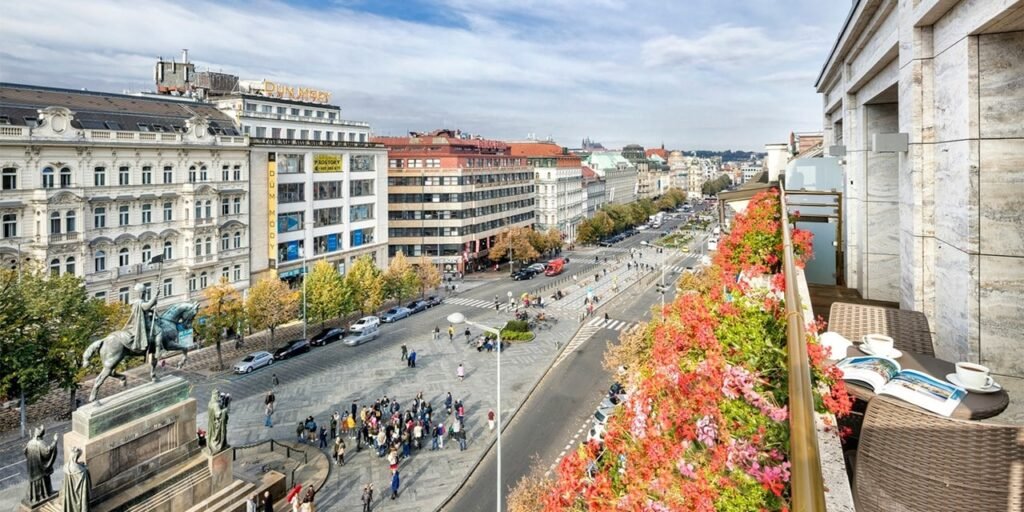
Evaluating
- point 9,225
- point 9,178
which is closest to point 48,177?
point 9,178

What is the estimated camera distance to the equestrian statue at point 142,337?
17.6 meters

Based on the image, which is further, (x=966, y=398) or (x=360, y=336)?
(x=360, y=336)

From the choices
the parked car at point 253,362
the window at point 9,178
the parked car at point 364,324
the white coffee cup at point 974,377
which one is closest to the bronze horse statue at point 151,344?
the white coffee cup at point 974,377

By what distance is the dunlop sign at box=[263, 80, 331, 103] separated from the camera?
194ft

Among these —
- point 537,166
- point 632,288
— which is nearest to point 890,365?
point 632,288

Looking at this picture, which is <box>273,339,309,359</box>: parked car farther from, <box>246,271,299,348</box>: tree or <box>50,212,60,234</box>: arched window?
<box>50,212,60,234</box>: arched window

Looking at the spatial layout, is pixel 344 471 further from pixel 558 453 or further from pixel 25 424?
pixel 25 424

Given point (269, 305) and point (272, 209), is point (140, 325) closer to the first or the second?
point (269, 305)

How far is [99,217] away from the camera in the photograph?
4000cm

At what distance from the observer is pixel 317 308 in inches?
1845

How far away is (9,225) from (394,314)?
28483mm

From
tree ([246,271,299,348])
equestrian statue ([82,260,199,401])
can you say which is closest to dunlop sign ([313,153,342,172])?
tree ([246,271,299,348])

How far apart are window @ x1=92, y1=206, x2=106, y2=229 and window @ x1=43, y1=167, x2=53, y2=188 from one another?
304cm

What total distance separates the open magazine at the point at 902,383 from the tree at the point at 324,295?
145 ft
